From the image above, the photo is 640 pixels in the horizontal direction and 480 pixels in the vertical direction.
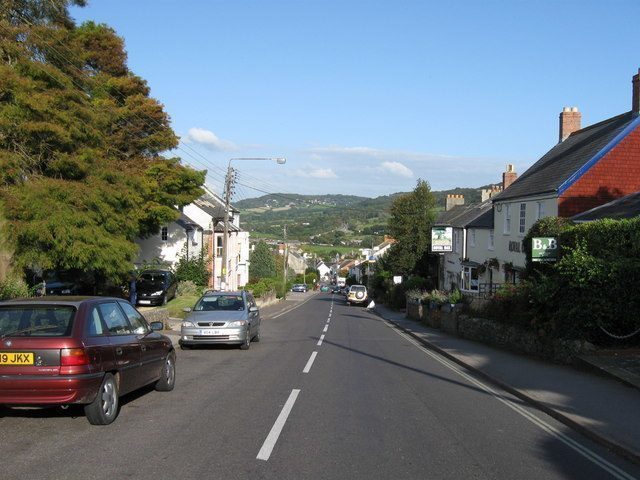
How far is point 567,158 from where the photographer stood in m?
30.0

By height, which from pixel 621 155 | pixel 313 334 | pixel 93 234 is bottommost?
pixel 313 334

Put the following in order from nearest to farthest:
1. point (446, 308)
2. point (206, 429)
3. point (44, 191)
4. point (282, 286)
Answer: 1. point (206, 429)
2. point (44, 191)
3. point (446, 308)
4. point (282, 286)

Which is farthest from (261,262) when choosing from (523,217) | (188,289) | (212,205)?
(523,217)

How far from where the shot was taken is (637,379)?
35.8 feet

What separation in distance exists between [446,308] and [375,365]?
11.7 metres

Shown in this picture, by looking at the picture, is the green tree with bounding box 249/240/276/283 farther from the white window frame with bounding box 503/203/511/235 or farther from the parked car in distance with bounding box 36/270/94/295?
the parked car in distance with bounding box 36/270/94/295

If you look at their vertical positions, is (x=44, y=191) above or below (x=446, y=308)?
above

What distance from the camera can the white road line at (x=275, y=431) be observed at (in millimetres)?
6559

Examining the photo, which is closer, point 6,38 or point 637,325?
point 637,325

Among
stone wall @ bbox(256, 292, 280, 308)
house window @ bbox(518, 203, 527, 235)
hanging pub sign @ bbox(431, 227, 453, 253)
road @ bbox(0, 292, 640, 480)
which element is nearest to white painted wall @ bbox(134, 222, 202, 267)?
stone wall @ bbox(256, 292, 280, 308)

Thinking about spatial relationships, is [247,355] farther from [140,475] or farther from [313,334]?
[140,475]

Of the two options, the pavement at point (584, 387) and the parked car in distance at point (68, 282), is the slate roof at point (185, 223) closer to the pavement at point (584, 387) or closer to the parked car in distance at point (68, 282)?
the parked car in distance at point (68, 282)

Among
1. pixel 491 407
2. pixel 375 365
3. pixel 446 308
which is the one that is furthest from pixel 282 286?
pixel 491 407

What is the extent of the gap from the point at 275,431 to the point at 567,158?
26.2 meters
